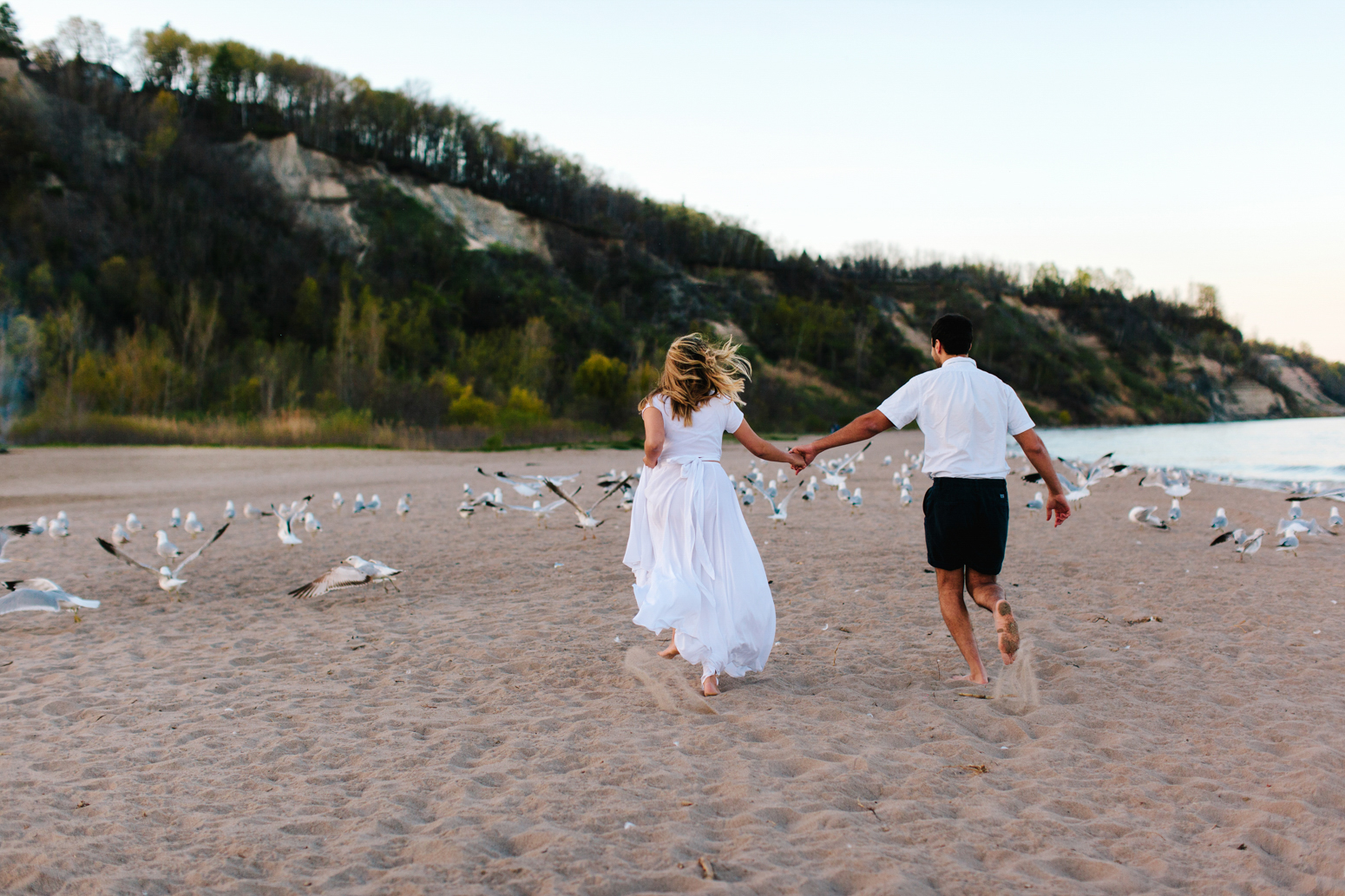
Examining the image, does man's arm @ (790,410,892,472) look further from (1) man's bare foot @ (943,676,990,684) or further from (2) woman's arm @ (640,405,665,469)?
(1) man's bare foot @ (943,676,990,684)

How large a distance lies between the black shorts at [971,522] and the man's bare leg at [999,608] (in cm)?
7

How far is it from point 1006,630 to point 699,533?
158 cm

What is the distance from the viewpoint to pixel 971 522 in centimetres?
429

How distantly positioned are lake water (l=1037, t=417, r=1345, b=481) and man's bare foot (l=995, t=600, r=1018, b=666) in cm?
1874

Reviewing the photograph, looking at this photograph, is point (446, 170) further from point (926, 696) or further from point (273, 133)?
point (926, 696)

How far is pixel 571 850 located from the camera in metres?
2.87

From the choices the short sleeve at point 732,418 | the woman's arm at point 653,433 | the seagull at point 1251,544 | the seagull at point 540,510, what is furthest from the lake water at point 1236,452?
the woman's arm at point 653,433

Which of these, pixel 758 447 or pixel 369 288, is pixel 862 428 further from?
pixel 369 288

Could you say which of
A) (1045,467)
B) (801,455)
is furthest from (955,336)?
(801,455)

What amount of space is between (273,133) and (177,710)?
59.4 m

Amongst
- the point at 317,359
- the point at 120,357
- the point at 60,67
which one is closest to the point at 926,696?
the point at 120,357

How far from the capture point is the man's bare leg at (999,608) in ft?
14.0

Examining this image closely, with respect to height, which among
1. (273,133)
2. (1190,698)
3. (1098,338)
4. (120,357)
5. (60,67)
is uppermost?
(60,67)

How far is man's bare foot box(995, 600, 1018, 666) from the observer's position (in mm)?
4250
